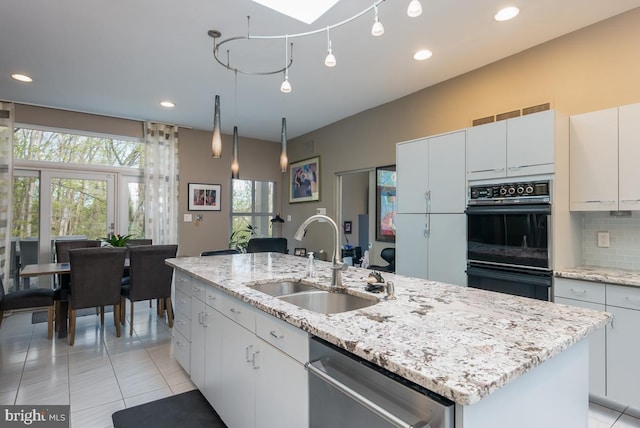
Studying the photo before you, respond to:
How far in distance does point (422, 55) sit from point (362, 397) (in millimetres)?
2963

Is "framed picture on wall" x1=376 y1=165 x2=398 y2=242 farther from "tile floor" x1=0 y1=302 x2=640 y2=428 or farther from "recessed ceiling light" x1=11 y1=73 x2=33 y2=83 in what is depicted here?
"recessed ceiling light" x1=11 y1=73 x2=33 y2=83

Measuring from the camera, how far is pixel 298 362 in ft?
4.19

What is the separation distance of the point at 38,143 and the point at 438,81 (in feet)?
17.5

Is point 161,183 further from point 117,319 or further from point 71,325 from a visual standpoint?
point 71,325

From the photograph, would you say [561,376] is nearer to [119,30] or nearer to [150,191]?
[119,30]

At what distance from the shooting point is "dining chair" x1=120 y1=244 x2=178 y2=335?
3.62 metres

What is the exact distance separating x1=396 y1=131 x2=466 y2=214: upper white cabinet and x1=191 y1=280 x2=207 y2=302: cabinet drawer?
7.13 ft

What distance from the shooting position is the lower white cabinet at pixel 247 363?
1.31m

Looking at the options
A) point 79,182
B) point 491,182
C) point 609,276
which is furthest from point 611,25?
point 79,182

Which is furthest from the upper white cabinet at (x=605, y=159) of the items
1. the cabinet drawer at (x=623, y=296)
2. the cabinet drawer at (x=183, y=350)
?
the cabinet drawer at (x=183, y=350)

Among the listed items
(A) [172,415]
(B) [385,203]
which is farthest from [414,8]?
(B) [385,203]

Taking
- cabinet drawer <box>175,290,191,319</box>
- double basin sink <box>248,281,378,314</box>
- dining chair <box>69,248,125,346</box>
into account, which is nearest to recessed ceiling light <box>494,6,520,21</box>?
double basin sink <box>248,281,378,314</box>

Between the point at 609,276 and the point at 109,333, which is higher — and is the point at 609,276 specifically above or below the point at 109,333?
above

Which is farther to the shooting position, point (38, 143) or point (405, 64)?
point (38, 143)
